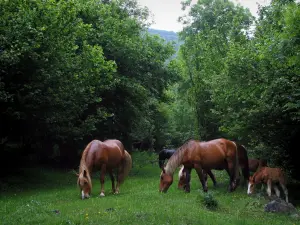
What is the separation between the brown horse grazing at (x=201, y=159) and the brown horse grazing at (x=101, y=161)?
7.81 feet

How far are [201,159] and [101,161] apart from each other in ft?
14.5

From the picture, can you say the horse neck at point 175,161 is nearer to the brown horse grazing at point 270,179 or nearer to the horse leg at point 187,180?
the horse leg at point 187,180

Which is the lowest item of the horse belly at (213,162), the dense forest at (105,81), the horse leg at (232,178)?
the horse leg at (232,178)

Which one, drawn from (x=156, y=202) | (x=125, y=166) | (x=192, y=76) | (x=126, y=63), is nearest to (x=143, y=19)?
(x=192, y=76)

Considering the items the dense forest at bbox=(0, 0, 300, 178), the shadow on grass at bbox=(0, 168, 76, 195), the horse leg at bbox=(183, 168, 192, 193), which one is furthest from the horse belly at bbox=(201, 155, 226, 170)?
the shadow on grass at bbox=(0, 168, 76, 195)

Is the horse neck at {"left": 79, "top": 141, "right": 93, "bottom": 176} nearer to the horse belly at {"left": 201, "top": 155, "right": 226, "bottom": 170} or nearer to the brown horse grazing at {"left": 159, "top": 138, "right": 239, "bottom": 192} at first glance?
the brown horse grazing at {"left": 159, "top": 138, "right": 239, "bottom": 192}

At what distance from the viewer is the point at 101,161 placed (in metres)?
15.9

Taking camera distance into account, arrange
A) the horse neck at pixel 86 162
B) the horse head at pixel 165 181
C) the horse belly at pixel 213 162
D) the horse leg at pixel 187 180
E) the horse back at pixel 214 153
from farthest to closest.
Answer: the horse belly at pixel 213 162
the horse back at pixel 214 153
the horse leg at pixel 187 180
the horse head at pixel 165 181
the horse neck at pixel 86 162

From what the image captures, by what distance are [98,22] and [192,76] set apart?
1337cm

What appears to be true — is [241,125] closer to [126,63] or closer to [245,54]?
[245,54]

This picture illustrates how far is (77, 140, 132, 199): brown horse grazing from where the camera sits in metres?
14.2

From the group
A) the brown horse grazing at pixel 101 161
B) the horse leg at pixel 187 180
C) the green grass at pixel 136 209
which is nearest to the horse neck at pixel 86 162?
the brown horse grazing at pixel 101 161

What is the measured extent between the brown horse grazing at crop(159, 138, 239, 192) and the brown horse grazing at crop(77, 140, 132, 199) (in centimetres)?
238

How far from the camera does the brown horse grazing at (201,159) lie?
16.0m
